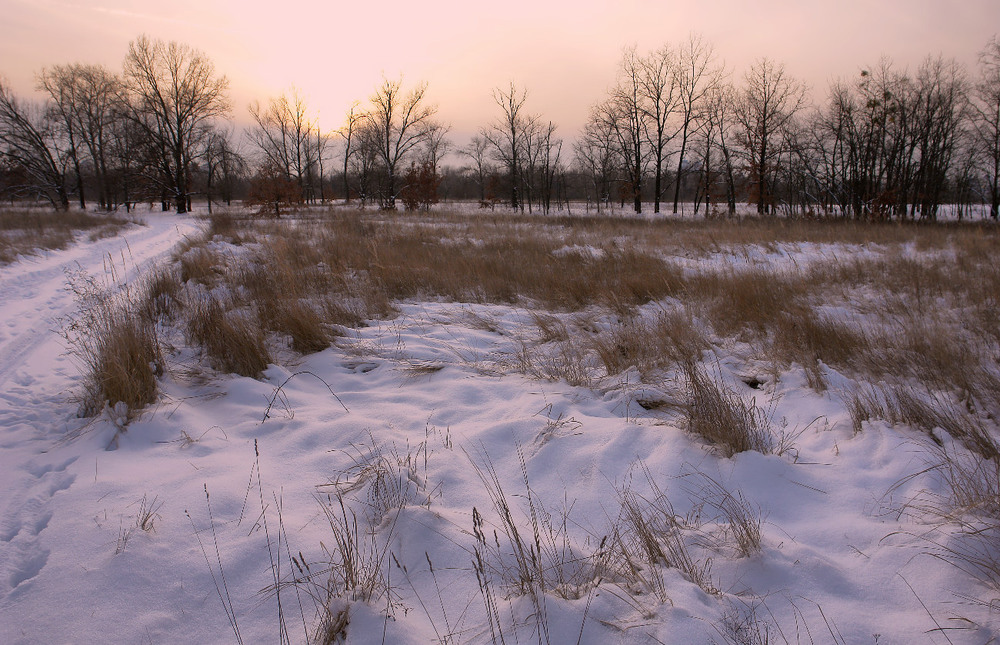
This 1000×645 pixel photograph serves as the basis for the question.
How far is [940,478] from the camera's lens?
2.20 meters

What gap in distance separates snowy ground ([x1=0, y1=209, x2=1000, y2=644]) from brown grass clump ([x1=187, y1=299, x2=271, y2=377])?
263 millimetres

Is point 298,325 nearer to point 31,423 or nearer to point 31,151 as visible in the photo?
point 31,423

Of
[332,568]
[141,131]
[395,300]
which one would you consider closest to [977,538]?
[332,568]

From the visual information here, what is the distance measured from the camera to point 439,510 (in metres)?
2.09

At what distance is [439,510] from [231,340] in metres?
3.07

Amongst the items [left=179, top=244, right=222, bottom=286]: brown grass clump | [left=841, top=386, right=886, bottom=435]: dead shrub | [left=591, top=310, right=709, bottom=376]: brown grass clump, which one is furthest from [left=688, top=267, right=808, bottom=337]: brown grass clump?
[left=179, top=244, right=222, bottom=286]: brown grass clump

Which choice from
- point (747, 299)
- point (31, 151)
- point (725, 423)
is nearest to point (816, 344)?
point (747, 299)

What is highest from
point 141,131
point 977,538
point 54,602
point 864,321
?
point 141,131

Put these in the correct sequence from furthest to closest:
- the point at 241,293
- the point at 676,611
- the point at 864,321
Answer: the point at 241,293
the point at 864,321
the point at 676,611

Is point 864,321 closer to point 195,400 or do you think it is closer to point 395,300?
point 395,300

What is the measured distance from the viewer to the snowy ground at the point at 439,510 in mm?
1507

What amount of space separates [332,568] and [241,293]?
5.63 m

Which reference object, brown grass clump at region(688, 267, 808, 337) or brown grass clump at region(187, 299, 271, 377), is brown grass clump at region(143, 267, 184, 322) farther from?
brown grass clump at region(688, 267, 808, 337)

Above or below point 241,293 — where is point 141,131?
above
